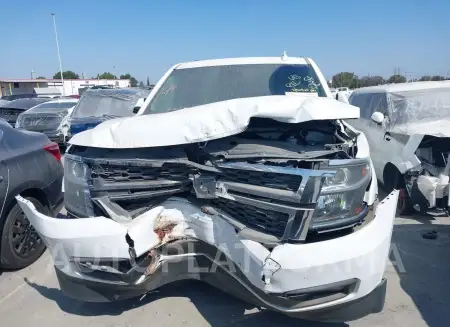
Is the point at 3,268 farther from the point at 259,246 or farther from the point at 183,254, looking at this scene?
the point at 259,246

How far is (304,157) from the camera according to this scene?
231 cm

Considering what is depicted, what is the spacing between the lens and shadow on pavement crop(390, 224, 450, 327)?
2.95 meters

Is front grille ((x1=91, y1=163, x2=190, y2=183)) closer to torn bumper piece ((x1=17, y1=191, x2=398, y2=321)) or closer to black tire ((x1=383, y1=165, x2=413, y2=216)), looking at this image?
torn bumper piece ((x1=17, y1=191, x2=398, y2=321))

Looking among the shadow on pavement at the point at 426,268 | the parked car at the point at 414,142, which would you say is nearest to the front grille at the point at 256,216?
the shadow on pavement at the point at 426,268

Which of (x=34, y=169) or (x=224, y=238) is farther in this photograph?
(x=34, y=169)

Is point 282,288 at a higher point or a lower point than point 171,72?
lower

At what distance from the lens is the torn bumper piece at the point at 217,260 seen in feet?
6.70

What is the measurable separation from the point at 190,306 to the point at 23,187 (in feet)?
6.43

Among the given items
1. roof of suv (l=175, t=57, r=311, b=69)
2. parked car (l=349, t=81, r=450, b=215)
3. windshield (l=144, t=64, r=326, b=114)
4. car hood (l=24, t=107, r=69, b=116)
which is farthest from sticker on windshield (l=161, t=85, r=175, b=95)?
car hood (l=24, t=107, r=69, b=116)

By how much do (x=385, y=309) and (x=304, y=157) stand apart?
1509 millimetres

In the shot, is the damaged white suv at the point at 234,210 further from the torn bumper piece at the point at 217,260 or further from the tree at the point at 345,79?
Answer: the tree at the point at 345,79

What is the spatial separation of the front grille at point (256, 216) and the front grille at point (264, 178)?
14 cm

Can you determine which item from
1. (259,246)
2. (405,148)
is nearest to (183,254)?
(259,246)

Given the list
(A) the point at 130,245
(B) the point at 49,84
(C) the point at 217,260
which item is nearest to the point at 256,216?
(C) the point at 217,260
